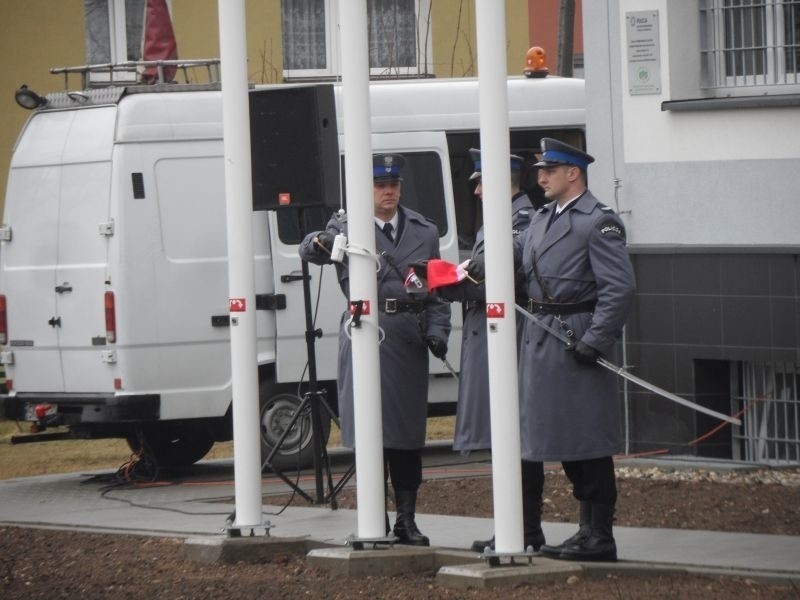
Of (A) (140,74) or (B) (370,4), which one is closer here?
(A) (140,74)

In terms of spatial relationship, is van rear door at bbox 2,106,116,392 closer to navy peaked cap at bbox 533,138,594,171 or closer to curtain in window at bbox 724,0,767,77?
curtain in window at bbox 724,0,767,77

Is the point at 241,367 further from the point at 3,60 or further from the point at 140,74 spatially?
the point at 3,60

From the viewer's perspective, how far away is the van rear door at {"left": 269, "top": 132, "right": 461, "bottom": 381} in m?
13.4

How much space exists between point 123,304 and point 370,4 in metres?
10.9

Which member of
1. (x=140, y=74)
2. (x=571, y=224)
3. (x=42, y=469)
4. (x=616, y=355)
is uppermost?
(x=140, y=74)

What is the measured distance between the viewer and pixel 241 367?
29.7ft

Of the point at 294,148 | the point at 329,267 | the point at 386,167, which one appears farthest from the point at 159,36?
the point at 386,167

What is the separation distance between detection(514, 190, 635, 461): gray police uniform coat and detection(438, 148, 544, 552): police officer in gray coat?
33cm

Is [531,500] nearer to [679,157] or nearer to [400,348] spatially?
[400,348]

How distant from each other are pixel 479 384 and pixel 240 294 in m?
1.30

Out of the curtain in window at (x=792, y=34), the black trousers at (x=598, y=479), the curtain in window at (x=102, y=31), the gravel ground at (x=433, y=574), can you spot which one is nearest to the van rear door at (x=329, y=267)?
the gravel ground at (x=433, y=574)

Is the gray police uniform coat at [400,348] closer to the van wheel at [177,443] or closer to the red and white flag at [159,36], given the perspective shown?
the van wheel at [177,443]

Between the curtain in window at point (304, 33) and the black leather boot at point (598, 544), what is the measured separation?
50.6 feet

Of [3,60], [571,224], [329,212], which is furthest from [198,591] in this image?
[3,60]
